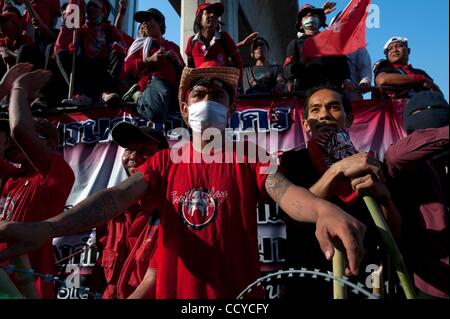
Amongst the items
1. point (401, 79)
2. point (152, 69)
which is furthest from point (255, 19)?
point (401, 79)

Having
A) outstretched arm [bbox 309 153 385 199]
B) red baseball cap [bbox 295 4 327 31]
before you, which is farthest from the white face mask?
red baseball cap [bbox 295 4 327 31]

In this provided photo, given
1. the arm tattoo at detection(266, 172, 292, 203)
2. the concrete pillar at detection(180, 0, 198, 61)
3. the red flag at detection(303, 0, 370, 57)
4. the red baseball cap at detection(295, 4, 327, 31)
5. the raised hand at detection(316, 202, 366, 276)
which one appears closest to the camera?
the raised hand at detection(316, 202, 366, 276)

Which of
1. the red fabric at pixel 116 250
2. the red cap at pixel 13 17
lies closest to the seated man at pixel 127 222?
the red fabric at pixel 116 250

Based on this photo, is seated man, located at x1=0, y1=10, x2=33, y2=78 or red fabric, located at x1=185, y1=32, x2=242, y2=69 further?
seated man, located at x1=0, y1=10, x2=33, y2=78

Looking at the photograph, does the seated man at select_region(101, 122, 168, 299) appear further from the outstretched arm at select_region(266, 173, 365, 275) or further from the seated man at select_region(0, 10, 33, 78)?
the seated man at select_region(0, 10, 33, 78)

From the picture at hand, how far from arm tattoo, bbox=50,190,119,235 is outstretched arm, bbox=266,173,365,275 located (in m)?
0.68

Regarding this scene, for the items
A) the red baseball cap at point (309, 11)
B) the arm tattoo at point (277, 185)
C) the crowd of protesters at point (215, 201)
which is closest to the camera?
the crowd of protesters at point (215, 201)

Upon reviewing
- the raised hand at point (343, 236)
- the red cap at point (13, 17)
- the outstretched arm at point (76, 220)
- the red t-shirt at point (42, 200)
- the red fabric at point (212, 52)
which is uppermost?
the red cap at point (13, 17)

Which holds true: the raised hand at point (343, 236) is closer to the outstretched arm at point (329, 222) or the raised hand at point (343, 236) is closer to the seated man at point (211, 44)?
the outstretched arm at point (329, 222)

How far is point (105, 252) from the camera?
3.08m

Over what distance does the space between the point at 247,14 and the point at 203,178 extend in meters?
10.1

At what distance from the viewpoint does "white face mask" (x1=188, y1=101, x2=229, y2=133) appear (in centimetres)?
220

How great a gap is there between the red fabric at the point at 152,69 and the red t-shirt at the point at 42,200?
2.23 meters

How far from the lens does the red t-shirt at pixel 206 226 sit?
1832 millimetres
